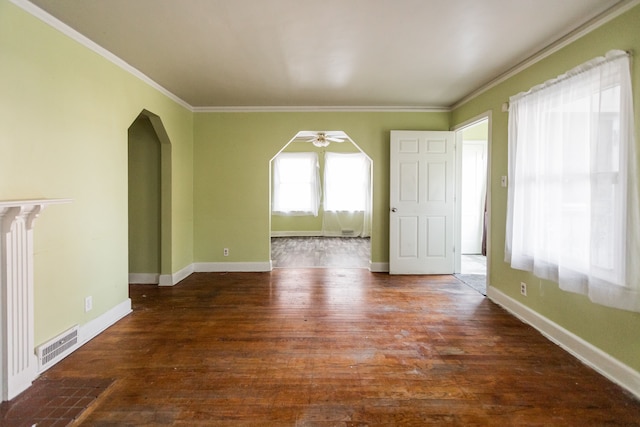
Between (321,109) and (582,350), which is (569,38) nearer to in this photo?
(582,350)

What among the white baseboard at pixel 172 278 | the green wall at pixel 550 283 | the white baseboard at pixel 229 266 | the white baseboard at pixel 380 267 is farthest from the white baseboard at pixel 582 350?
the white baseboard at pixel 172 278

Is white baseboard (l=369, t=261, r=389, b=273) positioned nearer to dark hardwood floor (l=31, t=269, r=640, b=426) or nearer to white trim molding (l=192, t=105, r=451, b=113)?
dark hardwood floor (l=31, t=269, r=640, b=426)

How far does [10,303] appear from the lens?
1876mm

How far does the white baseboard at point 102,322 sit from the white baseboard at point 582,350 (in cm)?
397

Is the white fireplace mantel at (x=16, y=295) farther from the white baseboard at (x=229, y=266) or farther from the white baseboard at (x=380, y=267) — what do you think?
the white baseboard at (x=380, y=267)

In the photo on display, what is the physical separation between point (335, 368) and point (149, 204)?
11.3 feet

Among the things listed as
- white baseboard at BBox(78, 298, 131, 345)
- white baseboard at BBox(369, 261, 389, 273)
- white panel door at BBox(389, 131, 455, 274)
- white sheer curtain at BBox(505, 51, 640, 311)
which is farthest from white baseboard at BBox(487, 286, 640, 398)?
white baseboard at BBox(78, 298, 131, 345)

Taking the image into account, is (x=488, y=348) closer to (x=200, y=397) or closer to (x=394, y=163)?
(x=200, y=397)

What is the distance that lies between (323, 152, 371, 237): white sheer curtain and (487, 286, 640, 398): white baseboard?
548cm

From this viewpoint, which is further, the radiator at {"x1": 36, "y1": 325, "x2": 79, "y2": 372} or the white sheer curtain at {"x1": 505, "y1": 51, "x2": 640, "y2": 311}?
the radiator at {"x1": 36, "y1": 325, "x2": 79, "y2": 372}

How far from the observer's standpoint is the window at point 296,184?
8531 mm

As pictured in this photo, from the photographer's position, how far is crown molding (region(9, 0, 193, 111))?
2.09 metres

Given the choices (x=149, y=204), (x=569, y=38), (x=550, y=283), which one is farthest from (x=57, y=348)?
(x=569, y=38)

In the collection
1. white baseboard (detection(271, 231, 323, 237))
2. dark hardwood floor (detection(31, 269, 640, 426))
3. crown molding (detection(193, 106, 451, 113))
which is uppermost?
crown molding (detection(193, 106, 451, 113))
